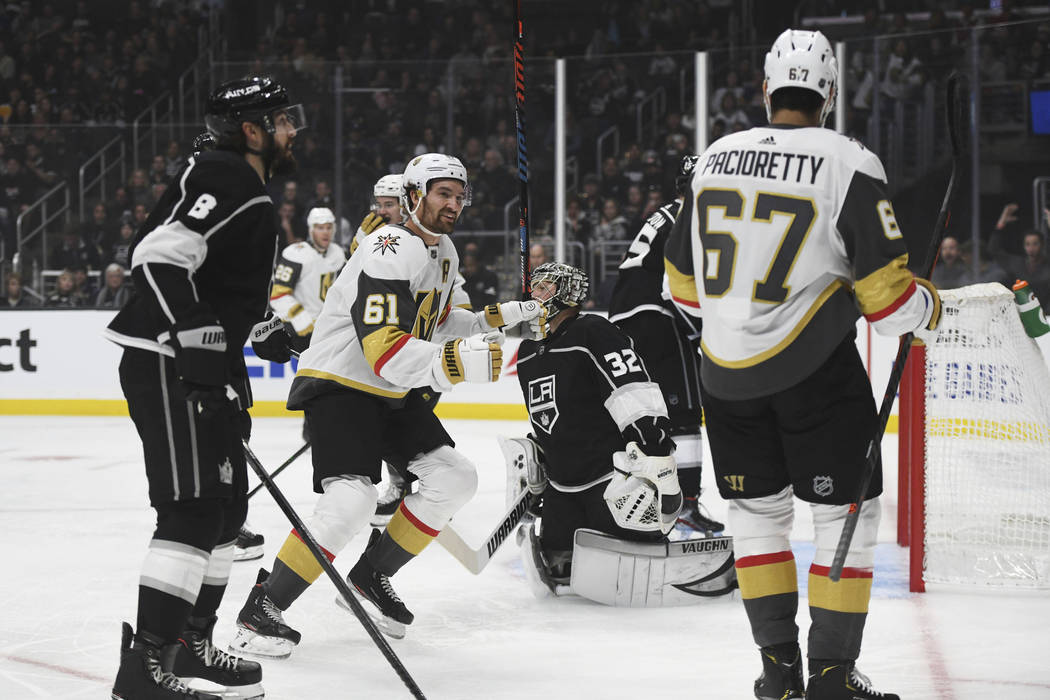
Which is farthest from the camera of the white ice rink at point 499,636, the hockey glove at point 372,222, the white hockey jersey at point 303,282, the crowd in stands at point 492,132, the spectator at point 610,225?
the spectator at point 610,225

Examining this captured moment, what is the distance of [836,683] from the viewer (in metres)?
2.21

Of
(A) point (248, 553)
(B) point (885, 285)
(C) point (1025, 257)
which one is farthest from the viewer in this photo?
(C) point (1025, 257)

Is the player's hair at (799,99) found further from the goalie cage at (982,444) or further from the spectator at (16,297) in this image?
the spectator at (16,297)

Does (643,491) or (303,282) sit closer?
(643,491)

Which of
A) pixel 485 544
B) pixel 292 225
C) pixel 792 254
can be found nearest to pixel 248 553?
pixel 485 544

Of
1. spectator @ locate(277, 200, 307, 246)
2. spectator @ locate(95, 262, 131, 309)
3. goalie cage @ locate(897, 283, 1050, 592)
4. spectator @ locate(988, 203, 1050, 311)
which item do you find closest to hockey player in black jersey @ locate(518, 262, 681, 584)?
goalie cage @ locate(897, 283, 1050, 592)

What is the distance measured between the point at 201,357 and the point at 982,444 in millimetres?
2421

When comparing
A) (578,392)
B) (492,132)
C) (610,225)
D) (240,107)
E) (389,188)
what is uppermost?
(492,132)

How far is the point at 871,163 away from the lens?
2.16 meters

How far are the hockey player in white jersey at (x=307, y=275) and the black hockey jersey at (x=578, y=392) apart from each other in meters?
2.97

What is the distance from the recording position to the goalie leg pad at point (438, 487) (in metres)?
3.05

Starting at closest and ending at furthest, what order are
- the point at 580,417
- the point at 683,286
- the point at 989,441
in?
the point at 683,286
the point at 580,417
the point at 989,441

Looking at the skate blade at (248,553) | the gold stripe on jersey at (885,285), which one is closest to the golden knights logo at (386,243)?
the gold stripe on jersey at (885,285)

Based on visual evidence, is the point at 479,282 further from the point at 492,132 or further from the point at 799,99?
the point at 799,99
